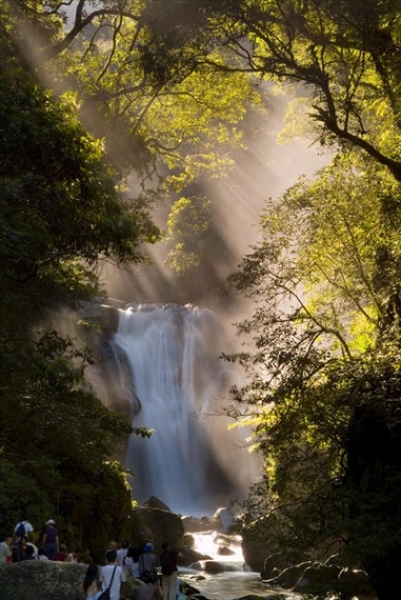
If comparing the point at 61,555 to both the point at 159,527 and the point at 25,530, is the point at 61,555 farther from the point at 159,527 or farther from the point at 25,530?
the point at 159,527

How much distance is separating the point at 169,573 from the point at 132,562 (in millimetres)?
3315

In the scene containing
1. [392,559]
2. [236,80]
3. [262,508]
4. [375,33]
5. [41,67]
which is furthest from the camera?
[236,80]

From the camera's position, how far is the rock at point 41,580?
11.7 meters

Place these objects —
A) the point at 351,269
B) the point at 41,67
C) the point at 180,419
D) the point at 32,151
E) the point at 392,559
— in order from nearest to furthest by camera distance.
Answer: the point at 32,151
the point at 392,559
the point at 351,269
the point at 41,67
the point at 180,419

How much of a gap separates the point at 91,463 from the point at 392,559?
25.4ft

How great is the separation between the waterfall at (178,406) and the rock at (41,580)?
26.4 meters

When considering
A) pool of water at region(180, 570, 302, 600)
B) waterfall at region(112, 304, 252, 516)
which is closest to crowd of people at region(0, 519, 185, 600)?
pool of water at region(180, 570, 302, 600)

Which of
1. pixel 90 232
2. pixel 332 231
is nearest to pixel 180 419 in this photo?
pixel 332 231

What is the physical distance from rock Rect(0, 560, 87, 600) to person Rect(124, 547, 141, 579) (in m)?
3.42

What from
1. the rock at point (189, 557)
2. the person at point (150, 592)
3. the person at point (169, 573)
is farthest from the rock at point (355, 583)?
the rock at point (189, 557)

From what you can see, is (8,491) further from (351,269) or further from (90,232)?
(351,269)

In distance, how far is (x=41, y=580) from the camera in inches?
465

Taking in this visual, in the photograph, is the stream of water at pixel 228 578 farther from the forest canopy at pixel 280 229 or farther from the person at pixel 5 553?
the forest canopy at pixel 280 229

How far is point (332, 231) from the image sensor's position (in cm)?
1474
